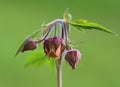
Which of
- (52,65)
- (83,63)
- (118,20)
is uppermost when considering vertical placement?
(118,20)

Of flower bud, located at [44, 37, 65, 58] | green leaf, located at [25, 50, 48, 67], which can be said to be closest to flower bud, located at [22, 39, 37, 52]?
flower bud, located at [44, 37, 65, 58]

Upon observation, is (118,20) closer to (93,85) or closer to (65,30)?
(93,85)

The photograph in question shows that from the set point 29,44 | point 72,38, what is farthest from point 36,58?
point 72,38

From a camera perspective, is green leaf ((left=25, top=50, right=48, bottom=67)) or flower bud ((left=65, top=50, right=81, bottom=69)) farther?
green leaf ((left=25, top=50, right=48, bottom=67))

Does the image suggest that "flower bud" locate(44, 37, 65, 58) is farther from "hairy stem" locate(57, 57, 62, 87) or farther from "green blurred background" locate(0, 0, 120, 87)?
"green blurred background" locate(0, 0, 120, 87)

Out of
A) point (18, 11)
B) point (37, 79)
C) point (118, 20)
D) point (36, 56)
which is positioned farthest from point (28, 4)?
point (36, 56)

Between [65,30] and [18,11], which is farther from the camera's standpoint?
[18,11]

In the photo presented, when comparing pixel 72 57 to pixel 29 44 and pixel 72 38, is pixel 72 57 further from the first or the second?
pixel 72 38
